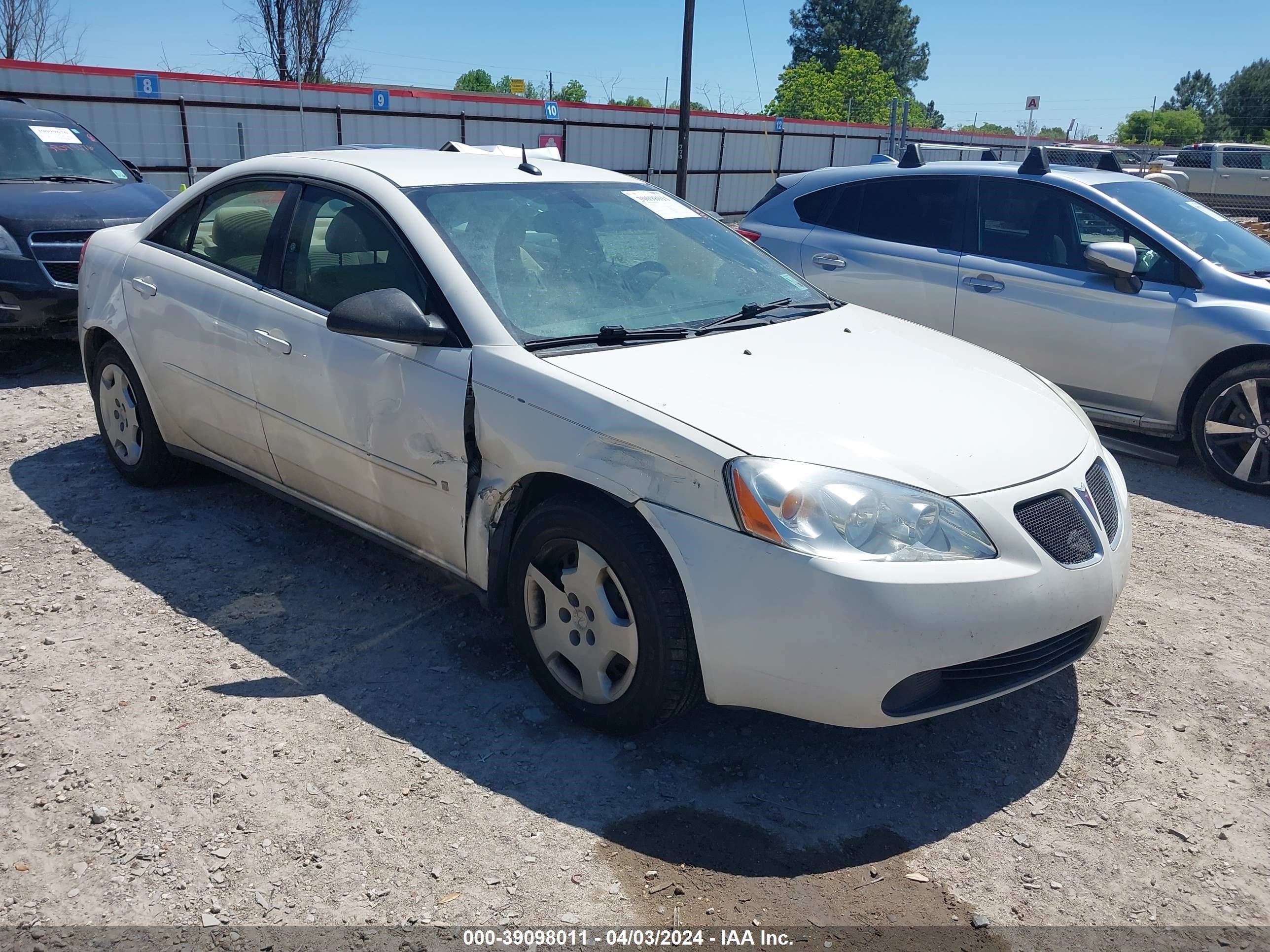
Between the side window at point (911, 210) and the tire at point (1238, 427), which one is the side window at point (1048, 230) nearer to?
the side window at point (911, 210)

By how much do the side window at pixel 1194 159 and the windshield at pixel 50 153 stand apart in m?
18.7

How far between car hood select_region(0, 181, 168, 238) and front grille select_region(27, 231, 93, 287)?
45mm

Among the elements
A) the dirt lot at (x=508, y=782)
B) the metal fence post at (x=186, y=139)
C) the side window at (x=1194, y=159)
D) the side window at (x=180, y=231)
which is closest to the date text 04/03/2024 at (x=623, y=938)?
the dirt lot at (x=508, y=782)

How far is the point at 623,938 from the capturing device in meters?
2.36

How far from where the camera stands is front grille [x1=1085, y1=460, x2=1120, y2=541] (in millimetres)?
3070

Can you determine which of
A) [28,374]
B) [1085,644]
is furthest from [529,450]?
[28,374]

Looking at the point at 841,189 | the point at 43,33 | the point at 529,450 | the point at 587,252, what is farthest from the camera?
the point at 43,33

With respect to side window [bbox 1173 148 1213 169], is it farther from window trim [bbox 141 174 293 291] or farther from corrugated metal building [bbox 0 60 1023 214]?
window trim [bbox 141 174 293 291]

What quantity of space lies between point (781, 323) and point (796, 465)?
1201mm

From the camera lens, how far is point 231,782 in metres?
2.86

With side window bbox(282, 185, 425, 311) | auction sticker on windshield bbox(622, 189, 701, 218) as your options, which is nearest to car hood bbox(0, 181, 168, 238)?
side window bbox(282, 185, 425, 311)

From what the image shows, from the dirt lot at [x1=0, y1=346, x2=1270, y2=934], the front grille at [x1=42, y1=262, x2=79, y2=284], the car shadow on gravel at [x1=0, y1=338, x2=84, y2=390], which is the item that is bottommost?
the car shadow on gravel at [x1=0, y1=338, x2=84, y2=390]

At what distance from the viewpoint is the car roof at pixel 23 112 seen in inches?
322

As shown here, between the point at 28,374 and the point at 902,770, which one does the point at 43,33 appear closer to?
the point at 28,374
